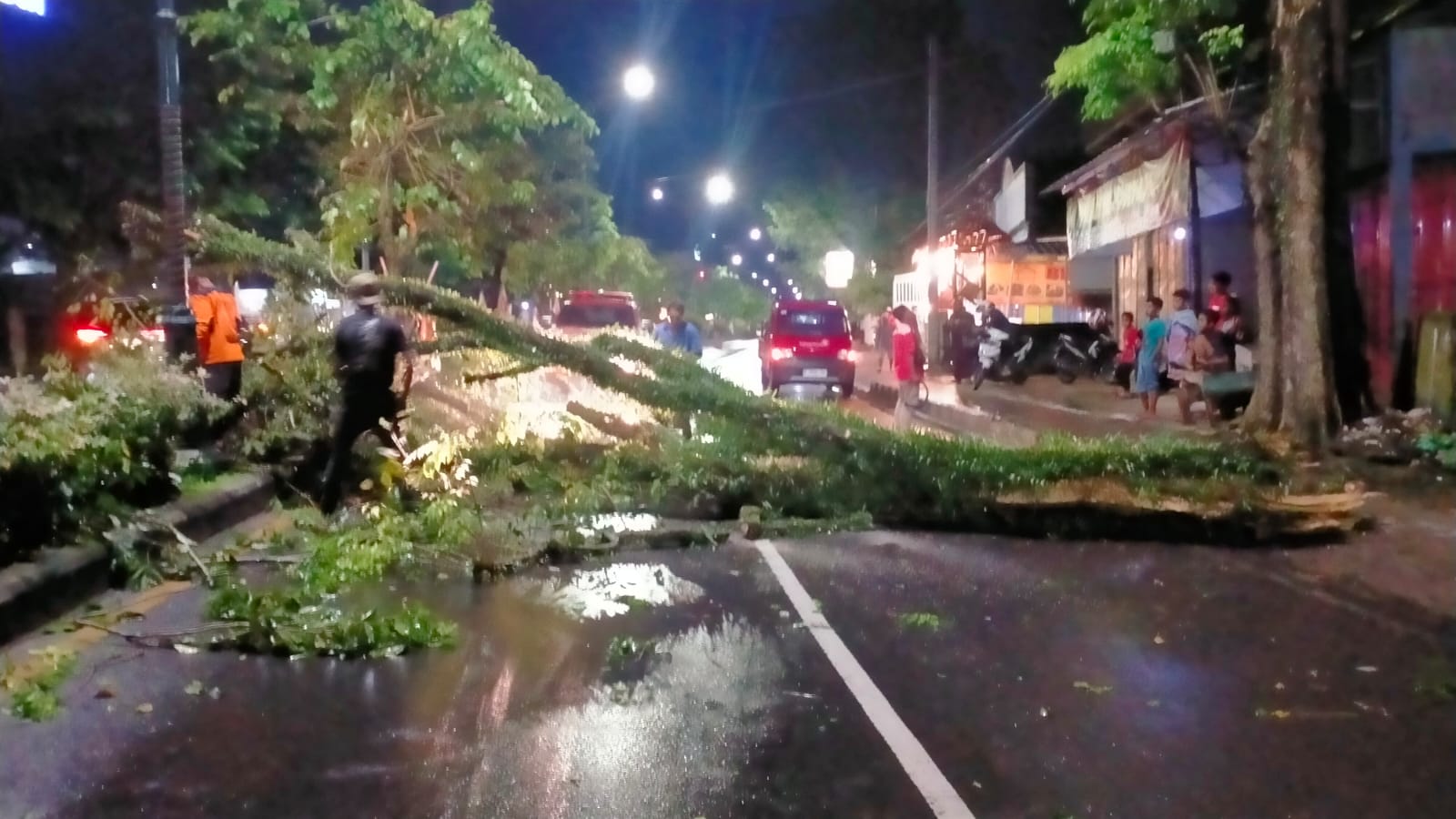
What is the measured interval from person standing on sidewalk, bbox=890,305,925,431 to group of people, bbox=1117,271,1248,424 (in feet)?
12.0

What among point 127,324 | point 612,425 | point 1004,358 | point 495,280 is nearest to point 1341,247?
point 612,425

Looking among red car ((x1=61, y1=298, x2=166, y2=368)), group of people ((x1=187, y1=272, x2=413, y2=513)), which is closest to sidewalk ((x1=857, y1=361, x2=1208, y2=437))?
group of people ((x1=187, y1=272, x2=413, y2=513))

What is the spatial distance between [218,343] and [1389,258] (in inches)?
524

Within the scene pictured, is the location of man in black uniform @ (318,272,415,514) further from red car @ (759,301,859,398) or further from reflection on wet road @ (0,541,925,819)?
red car @ (759,301,859,398)

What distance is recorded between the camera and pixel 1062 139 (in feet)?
120

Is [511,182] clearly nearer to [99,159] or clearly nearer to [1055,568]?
[99,159]

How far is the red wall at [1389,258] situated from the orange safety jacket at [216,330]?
1302 cm

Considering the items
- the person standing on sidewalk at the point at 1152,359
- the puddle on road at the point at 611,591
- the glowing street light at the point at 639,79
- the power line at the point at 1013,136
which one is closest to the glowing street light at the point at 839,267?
the power line at the point at 1013,136

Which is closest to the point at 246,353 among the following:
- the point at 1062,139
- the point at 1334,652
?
the point at 1334,652

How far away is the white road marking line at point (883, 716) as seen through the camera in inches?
219

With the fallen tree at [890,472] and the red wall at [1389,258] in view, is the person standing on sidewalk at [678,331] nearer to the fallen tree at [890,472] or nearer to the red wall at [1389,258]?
the red wall at [1389,258]

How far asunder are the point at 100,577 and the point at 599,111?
130 ft

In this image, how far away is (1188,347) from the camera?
19.1m

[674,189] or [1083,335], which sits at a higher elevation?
[674,189]
